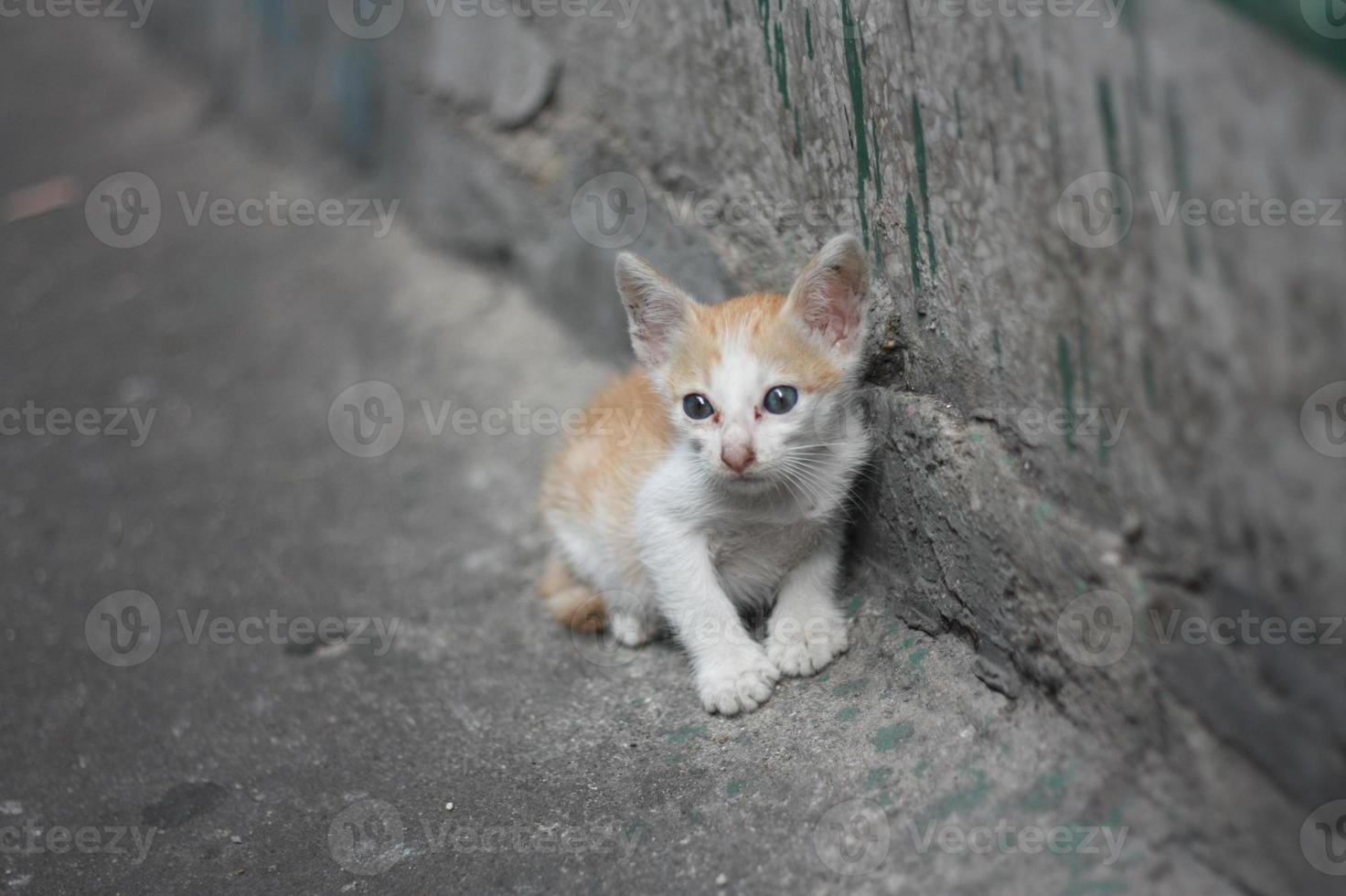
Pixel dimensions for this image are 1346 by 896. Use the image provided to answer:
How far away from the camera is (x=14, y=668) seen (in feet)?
10.1

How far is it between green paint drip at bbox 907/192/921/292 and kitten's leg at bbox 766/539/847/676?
68 cm

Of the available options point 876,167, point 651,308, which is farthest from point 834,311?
point 651,308

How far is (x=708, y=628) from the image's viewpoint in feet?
8.55

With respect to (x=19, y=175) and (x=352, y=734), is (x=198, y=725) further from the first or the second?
(x=19, y=175)

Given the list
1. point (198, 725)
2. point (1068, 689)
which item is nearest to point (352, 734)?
point (198, 725)

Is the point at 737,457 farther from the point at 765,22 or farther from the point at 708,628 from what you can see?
the point at 765,22

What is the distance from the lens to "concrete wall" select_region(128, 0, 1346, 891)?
1.46 metres

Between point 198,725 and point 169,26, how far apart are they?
557cm

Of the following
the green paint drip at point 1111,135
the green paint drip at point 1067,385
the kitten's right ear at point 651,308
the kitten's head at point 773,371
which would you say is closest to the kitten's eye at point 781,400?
the kitten's head at point 773,371

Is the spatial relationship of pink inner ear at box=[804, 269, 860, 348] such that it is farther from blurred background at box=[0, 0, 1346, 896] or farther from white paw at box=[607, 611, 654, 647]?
white paw at box=[607, 611, 654, 647]

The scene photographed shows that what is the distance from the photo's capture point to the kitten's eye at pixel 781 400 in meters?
2.43

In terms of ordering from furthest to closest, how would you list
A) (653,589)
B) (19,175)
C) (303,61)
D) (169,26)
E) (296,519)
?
1. (169,26)
2. (19,175)
3. (303,61)
4. (296,519)
5. (653,589)

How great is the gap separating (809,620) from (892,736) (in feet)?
1.32

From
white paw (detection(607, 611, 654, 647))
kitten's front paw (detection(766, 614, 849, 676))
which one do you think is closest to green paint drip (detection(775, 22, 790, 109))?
kitten's front paw (detection(766, 614, 849, 676))
